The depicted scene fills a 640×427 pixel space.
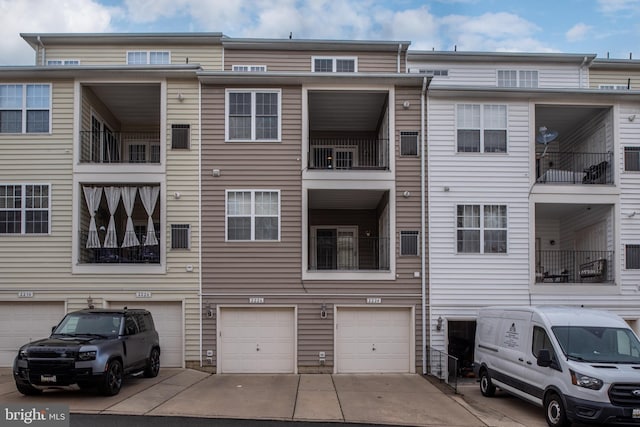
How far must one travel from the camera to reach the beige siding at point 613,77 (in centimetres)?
2225

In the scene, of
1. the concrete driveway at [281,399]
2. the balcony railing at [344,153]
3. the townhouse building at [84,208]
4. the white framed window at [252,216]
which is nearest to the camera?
the concrete driveway at [281,399]

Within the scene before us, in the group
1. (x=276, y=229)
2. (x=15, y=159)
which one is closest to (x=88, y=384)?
(x=276, y=229)

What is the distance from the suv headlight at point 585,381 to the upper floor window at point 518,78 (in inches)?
536

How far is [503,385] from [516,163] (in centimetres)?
727

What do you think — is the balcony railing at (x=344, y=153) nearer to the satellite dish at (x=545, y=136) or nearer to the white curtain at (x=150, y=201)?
the satellite dish at (x=545, y=136)

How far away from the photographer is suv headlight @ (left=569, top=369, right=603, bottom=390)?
10.6 metres

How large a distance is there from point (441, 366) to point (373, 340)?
214 centimetres

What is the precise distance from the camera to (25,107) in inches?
711

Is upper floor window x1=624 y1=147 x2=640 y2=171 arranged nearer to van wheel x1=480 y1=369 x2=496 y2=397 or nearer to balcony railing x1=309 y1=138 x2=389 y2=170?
balcony railing x1=309 y1=138 x2=389 y2=170

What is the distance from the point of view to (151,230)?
59.0 ft

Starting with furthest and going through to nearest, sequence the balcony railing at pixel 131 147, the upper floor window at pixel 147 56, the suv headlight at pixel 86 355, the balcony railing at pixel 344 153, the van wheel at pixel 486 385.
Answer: the upper floor window at pixel 147 56 < the balcony railing at pixel 344 153 < the balcony railing at pixel 131 147 < the van wheel at pixel 486 385 < the suv headlight at pixel 86 355

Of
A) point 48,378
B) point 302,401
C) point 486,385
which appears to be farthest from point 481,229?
point 48,378

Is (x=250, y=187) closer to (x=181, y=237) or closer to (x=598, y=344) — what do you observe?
(x=181, y=237)
